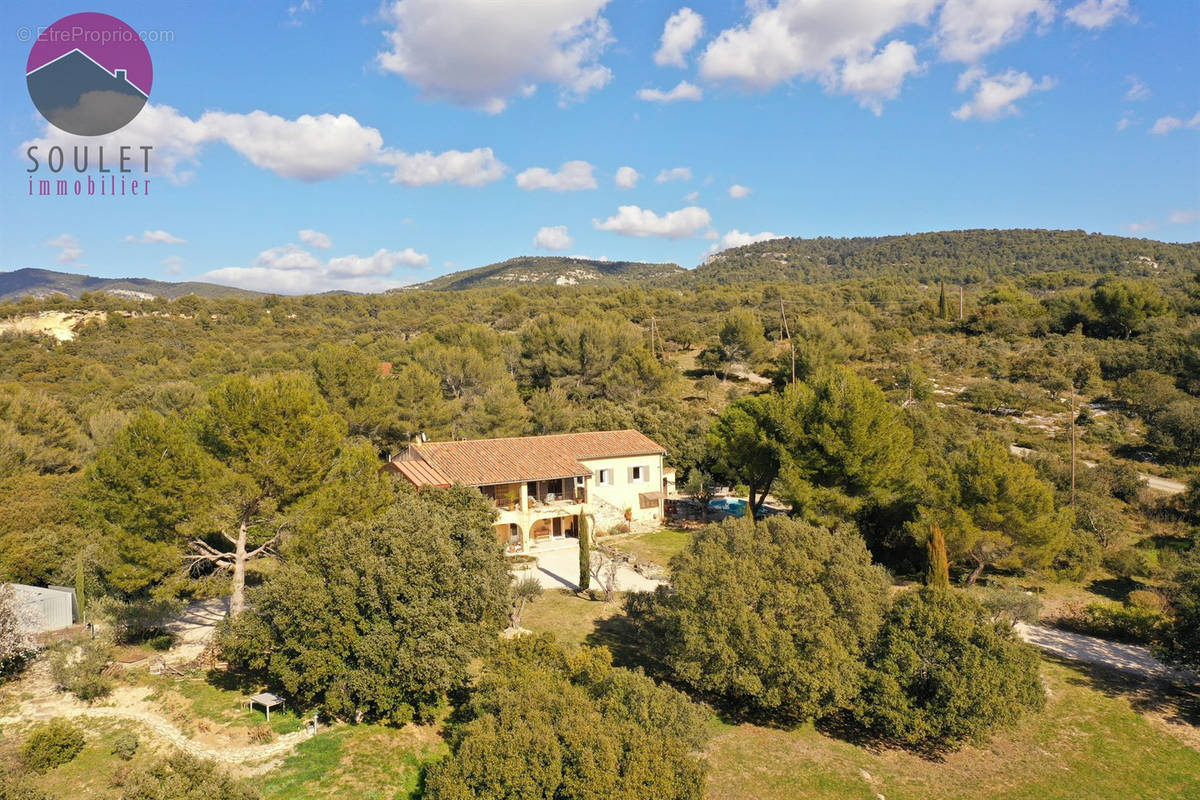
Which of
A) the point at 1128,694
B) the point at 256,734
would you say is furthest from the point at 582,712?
the point at 1128,694

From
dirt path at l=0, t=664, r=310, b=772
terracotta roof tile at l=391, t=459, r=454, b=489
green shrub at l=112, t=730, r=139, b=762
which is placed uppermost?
terracotta roof tile at l=391, t=459, r=454, b=489

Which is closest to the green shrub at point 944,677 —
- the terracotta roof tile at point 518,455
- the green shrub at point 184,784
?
the green shrub at point 184,784

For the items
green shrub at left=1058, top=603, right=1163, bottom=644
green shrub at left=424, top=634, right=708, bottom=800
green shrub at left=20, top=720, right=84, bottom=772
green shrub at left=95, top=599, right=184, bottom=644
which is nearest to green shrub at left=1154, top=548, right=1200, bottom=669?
green shrub at left=1058, top=603, right=1163, bottom=644

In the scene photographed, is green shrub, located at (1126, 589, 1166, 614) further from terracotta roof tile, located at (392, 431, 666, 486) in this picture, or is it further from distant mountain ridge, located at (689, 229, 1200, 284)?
distant mountain ridge, located at (689, 229, 1200, 284)

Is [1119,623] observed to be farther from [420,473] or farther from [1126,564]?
[420,473]

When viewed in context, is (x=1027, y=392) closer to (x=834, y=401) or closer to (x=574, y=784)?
Answer: (x=834, y=401)
